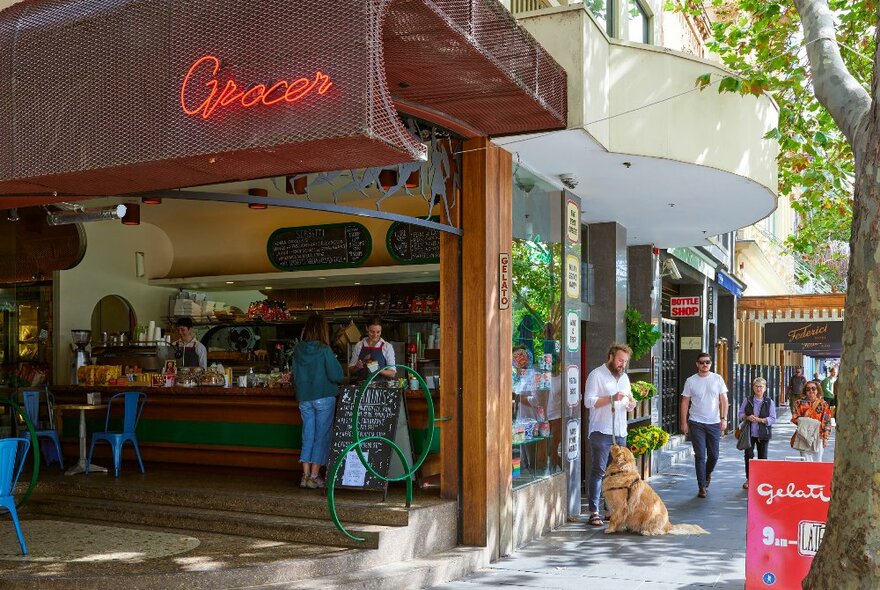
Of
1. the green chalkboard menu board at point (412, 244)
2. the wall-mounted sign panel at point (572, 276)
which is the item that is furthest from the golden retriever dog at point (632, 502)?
the green chalkboard menu board at point (412, 244)

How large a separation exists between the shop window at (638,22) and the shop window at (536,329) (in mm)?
4311

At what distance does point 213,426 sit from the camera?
10.4 meters

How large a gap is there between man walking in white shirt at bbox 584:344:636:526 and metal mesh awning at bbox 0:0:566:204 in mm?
3738

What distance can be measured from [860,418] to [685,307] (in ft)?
49.7

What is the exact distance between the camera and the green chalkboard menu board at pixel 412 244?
510 inches

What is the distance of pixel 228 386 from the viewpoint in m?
10.3

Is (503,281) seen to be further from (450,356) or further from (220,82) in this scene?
(220,82)

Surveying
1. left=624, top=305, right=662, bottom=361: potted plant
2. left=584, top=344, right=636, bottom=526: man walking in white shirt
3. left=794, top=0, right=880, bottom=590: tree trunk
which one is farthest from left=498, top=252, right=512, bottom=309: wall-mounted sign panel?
left=624, top=305, right=662, bottom=361: potted plant

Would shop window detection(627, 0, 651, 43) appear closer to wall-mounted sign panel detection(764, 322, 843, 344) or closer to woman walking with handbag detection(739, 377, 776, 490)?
woman walking with handbag detection(739, 377, 776, 490)

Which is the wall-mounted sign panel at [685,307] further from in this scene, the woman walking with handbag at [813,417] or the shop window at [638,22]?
the woman walking with handbag at [813,417]

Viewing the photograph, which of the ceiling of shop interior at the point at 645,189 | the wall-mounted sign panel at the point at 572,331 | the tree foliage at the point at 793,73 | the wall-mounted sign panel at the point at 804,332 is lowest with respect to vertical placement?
the wall-mounted sign panel at the point at 572,331

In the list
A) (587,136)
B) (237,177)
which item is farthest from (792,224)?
(237,177)

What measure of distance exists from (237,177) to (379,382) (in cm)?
325

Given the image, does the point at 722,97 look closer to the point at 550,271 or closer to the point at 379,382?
the point at 550,271
